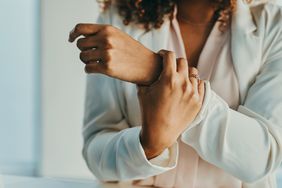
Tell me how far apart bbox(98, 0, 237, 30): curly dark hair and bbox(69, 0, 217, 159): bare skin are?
0.50 ft

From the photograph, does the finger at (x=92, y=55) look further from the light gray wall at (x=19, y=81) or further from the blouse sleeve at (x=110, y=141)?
the light gray wall at (x=19, y=81)

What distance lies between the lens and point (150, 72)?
353 millimetres

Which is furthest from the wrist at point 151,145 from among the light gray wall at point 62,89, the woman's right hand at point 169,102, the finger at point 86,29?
the light gray wall at point 62,89

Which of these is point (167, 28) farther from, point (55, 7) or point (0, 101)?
point (0, 101)

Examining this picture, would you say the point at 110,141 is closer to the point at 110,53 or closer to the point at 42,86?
the point at 110,53

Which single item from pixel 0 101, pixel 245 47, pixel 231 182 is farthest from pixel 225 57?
pixel 0 101

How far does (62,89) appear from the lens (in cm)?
76

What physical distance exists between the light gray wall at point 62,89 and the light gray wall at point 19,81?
21 millimetres

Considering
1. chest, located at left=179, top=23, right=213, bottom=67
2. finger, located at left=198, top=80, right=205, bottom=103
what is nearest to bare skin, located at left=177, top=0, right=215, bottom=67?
chest, located at left=179, top=23, right=213, bottom=67

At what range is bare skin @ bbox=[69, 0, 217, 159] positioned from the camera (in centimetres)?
34

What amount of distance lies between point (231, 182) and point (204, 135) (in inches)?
3.1

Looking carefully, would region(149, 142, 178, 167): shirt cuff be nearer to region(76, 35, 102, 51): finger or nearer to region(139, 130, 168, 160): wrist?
region(139, 130, 168, 160): wrist

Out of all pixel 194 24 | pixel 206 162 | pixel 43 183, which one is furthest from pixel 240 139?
pixel 43 183

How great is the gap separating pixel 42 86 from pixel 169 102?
0.44 m
